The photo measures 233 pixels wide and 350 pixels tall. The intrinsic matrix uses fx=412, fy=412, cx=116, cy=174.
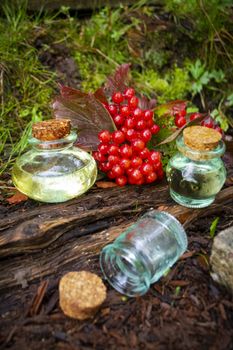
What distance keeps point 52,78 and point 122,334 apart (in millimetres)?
2191

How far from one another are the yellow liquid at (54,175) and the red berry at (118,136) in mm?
165

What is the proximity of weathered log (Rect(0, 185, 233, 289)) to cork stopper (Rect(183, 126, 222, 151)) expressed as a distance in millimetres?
347

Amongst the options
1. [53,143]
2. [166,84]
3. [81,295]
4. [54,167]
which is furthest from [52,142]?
[166,84]

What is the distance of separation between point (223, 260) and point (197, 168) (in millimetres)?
470

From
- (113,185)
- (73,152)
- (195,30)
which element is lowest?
(113,185)

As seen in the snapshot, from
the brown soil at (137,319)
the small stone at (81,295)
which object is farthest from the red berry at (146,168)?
the small stone at (81,295)

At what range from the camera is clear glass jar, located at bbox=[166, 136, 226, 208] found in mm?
1871

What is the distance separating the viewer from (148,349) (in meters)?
1.43

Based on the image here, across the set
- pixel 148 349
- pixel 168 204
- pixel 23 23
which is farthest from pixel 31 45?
pixel 148 349

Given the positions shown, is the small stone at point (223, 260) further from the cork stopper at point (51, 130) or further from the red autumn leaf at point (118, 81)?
the red autumn leaf at point (118, 81)

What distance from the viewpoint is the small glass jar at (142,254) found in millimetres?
1590

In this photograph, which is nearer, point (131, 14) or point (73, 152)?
point (73, 152)

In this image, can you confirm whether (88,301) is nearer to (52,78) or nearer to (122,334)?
(122,334)

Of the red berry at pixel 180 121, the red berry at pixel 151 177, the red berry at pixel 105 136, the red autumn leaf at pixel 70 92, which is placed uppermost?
the red autumn leaf at pixel 70 92
